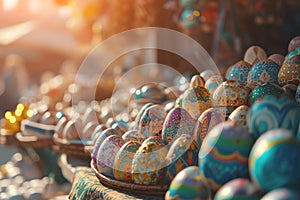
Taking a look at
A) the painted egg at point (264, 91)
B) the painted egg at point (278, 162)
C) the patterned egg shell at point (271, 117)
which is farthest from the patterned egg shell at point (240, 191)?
the painted egg at point (264, 91)

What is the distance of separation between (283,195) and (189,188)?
8.4 inches

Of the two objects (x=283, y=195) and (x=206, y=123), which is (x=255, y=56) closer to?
(x=206, y=123)

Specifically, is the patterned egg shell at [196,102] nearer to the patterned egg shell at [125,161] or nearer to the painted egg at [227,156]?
the patterned egg shell at [125,161]

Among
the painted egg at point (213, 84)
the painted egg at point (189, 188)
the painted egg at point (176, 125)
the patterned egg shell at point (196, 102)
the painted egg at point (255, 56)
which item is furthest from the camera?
the painted egg at point (255, 56)

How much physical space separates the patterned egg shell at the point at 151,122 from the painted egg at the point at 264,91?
278 mm

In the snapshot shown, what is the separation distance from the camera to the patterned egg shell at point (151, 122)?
148 cm

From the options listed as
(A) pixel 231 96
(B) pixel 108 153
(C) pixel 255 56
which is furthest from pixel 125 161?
(C) pixel 255 56

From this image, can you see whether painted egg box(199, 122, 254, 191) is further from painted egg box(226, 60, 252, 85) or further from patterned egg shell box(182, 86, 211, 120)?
painted egg box(226, 60, 252, 85)

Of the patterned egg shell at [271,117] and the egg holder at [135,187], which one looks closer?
the patterned egg shell at [271,117]

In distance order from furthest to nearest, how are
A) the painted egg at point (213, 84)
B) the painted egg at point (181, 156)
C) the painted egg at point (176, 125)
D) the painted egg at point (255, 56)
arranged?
the painted egg at point (255, 56) < the painted egg at point (213, 84) < the painted egg at point (176, 125) < the painted egg at point (181, 156)

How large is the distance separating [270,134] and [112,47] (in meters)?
3.47

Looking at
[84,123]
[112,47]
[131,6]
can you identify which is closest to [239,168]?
[84,123]

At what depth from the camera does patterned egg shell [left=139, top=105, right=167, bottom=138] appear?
1.48m

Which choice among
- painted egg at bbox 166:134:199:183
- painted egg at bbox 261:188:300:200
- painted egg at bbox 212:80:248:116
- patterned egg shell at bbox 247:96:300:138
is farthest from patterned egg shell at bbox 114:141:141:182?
painted egg at bbox 261:188:300:200
